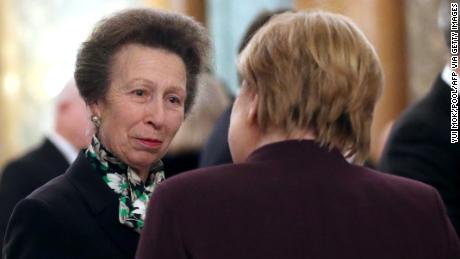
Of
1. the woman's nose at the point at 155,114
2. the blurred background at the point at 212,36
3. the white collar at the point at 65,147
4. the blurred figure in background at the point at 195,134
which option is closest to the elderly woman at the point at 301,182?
the woman's nose at the point at 155,114

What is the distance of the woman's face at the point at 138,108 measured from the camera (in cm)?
288

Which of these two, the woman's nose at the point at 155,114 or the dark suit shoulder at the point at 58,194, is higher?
the woman's nose at the point at 155,114

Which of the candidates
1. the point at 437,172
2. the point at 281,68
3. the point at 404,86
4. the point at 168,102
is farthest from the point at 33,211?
the point at 404,86

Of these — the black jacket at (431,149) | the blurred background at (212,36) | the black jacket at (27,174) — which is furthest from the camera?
the blurred background at (212,36)

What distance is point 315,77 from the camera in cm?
249

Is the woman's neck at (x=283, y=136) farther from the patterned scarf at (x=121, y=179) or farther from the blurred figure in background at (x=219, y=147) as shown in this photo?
the blurred figure in background at (x=219, y=147)

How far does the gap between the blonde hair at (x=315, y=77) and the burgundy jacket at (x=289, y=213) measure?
6 centimetres

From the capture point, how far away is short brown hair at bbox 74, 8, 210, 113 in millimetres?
2906

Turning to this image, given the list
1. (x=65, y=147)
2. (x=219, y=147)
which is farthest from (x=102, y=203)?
(x=65, y=147)

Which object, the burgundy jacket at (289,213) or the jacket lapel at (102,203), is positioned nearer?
the burgundy jacket at (289,213)

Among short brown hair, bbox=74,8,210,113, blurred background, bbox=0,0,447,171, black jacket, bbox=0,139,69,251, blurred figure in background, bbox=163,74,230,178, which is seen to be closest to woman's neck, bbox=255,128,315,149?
short brown hair, bbox=74,8,210,113

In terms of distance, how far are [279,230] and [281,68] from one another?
36 centimetres

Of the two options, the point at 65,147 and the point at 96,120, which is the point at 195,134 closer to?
the point at 65,147

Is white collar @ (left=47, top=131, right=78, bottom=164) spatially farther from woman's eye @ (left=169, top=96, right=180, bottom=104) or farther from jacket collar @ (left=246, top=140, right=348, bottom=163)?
jacket collar @ (left=246, top=140, right=348, bottom=163)
